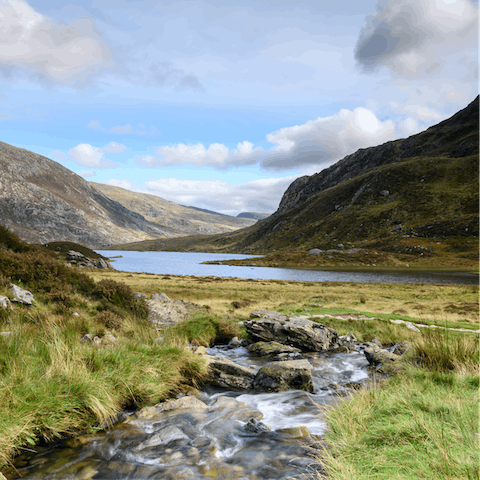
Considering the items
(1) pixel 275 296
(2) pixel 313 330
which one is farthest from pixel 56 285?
(1) pixel 275 296

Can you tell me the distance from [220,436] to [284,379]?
3.53 metres

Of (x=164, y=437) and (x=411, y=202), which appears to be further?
(x=411, y=202)

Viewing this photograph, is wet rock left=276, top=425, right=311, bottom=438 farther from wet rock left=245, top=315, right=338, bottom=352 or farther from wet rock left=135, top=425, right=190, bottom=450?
wet rock left=245, top=315, right=338, bottom=352

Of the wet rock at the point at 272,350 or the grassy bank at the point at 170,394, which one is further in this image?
the wet rock at the point at 272,350

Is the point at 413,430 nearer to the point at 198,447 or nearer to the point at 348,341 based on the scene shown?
the point at 198,447

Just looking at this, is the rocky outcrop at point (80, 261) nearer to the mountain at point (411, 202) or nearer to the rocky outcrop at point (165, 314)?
the rocky outcrop at point (165, 314)

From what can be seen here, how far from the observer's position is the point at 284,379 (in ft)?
30.1

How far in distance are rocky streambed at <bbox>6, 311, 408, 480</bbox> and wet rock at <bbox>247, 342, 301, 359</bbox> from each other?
2050 mm

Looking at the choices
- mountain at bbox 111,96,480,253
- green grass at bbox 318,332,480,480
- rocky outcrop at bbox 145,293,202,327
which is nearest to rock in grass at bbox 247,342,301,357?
rocky outcrop at bbox 145,293,202,327

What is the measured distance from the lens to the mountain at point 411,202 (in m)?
112

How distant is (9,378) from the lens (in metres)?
5.38

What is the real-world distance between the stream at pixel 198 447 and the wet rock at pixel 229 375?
3.52ft

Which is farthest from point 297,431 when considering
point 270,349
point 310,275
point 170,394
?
point 310,275

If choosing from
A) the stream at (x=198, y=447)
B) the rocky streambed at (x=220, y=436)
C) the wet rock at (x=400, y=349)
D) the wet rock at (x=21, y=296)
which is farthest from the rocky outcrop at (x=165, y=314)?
the wet rock at (x=400, y=349)
